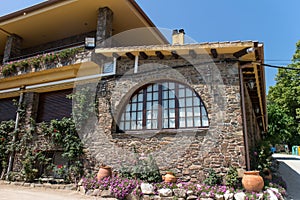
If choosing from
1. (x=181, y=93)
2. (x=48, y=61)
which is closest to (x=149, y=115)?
(x=181, y=93)

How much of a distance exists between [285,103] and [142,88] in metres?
18.0

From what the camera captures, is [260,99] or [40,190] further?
[260,99]

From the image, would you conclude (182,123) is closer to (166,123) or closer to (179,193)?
(166,123)

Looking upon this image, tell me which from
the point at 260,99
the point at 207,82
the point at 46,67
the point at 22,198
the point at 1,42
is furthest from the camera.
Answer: the point at 1,42

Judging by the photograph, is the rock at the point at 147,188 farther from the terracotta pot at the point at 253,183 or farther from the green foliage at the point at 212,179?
the terracotta pot at the point at 253,183

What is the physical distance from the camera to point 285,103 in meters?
21.2

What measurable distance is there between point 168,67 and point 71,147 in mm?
4035

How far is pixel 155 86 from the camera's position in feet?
25.8

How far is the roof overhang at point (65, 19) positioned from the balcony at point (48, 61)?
1.76 metres

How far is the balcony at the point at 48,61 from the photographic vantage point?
28.2ft

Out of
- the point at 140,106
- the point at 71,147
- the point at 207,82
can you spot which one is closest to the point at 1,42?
the point at 71,147

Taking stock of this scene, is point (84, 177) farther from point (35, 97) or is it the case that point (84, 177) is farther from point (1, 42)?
point (1, 42)

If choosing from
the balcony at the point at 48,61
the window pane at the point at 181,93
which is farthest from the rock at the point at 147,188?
the balcony at the point at 48,61

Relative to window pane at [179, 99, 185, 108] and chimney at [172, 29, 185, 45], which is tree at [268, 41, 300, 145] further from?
window pane at [179, 99, 185, 108]
